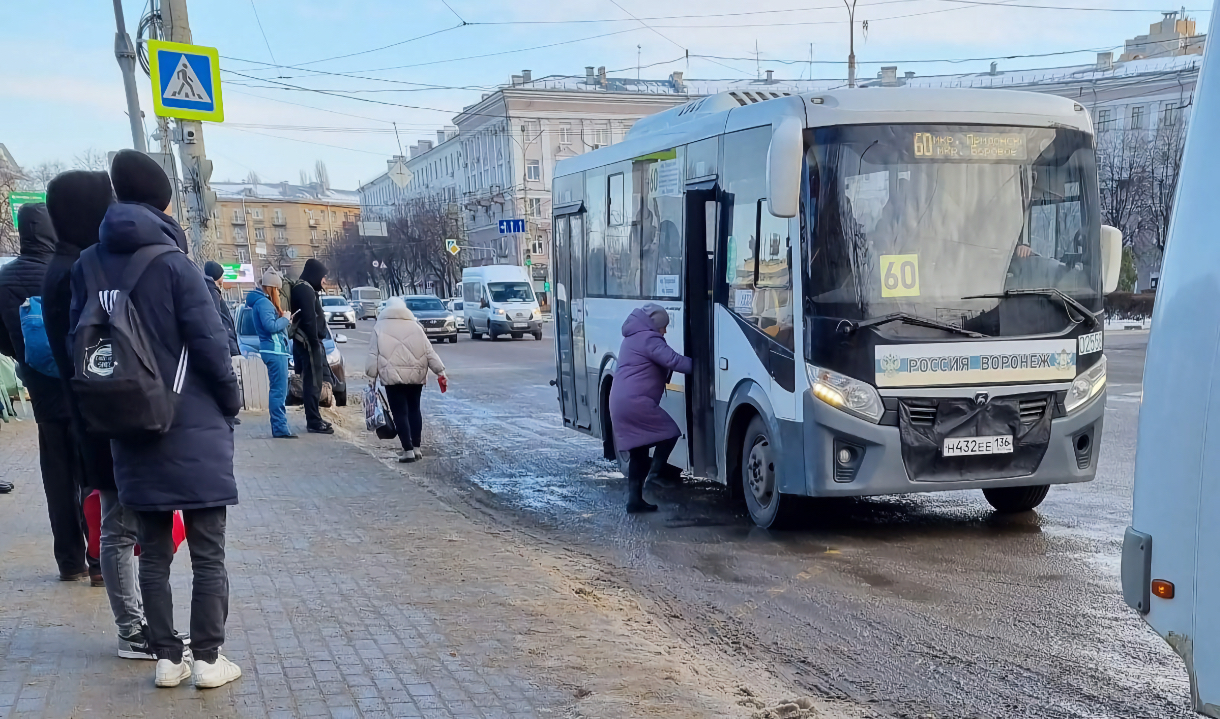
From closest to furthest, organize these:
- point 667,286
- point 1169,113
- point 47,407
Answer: point 47,407 < point 667,286 < point 1169,113

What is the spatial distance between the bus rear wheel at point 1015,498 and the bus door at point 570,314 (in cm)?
423

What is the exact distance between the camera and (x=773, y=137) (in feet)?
21.2

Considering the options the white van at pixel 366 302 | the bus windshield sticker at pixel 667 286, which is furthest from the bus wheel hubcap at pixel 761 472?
the white van at pixel 366 302

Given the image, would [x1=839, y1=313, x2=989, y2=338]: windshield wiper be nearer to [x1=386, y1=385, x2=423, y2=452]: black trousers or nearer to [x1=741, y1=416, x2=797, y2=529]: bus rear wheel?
[x1=741, y1=416, x2=797, y2=529]: bus rear wheel

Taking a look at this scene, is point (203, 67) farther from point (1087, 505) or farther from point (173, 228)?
point (1087, 505)

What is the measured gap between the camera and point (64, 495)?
17.7 feet

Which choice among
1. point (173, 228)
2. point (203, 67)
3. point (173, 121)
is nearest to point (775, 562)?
point (173, 228)

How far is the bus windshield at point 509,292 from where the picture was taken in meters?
37.9

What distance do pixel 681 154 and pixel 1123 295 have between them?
123 ft

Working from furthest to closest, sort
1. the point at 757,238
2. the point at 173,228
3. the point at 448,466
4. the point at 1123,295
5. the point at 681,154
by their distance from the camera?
the point at 1123,295 → the point at 448,466 → the point at 681,154 → the point at 757,238 → the point at 173,228

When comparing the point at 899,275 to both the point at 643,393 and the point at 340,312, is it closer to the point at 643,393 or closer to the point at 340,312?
the point at 643,393

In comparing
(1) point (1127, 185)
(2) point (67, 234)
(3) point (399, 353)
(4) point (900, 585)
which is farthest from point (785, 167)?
(1) point (1127, 185)

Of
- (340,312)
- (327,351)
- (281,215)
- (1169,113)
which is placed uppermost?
(1169,113)

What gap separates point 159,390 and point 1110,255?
630cm
